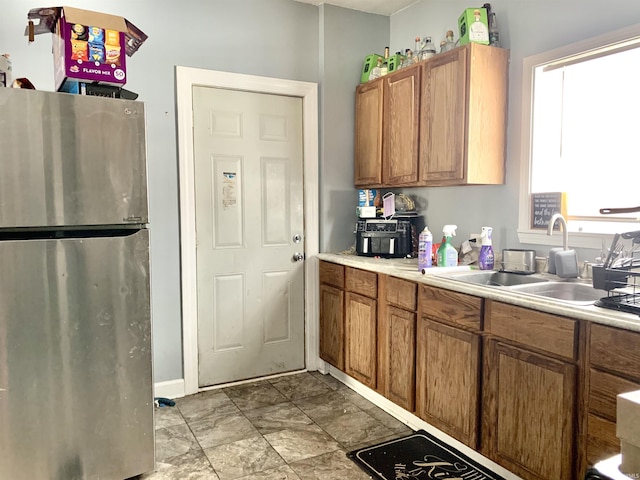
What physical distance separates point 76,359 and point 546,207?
237cm

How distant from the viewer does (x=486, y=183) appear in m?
2.70

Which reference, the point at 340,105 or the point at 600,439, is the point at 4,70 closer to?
the point at 340,105

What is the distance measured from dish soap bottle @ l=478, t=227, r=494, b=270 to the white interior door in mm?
1332

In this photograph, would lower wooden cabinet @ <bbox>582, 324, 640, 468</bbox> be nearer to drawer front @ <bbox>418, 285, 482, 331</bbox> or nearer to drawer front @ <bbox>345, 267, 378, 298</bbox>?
drawer front @ <bbox>418, 285, 482, 331</bbox>

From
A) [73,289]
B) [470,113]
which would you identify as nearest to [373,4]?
[470,113]

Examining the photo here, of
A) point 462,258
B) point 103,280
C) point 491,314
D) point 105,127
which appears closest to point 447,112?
point 462,258

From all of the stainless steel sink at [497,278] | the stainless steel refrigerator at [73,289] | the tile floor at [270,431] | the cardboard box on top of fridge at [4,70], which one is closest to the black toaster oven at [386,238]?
the stainless steel sink at [497,278]

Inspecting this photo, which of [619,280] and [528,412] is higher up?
[619,280]

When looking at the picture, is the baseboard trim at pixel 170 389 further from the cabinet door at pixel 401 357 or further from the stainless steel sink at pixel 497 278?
the stainless steel sink at pixel 497 278

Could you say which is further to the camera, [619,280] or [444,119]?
[444,119]

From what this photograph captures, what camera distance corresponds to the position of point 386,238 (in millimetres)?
3227

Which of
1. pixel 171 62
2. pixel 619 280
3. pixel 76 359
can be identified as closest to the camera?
pixel 619 280

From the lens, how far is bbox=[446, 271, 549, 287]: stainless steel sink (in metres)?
2.47

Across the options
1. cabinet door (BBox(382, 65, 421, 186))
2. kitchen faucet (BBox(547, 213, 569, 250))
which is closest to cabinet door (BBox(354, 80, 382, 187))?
cabinet door (BBox(382, 65, 421, 186))
